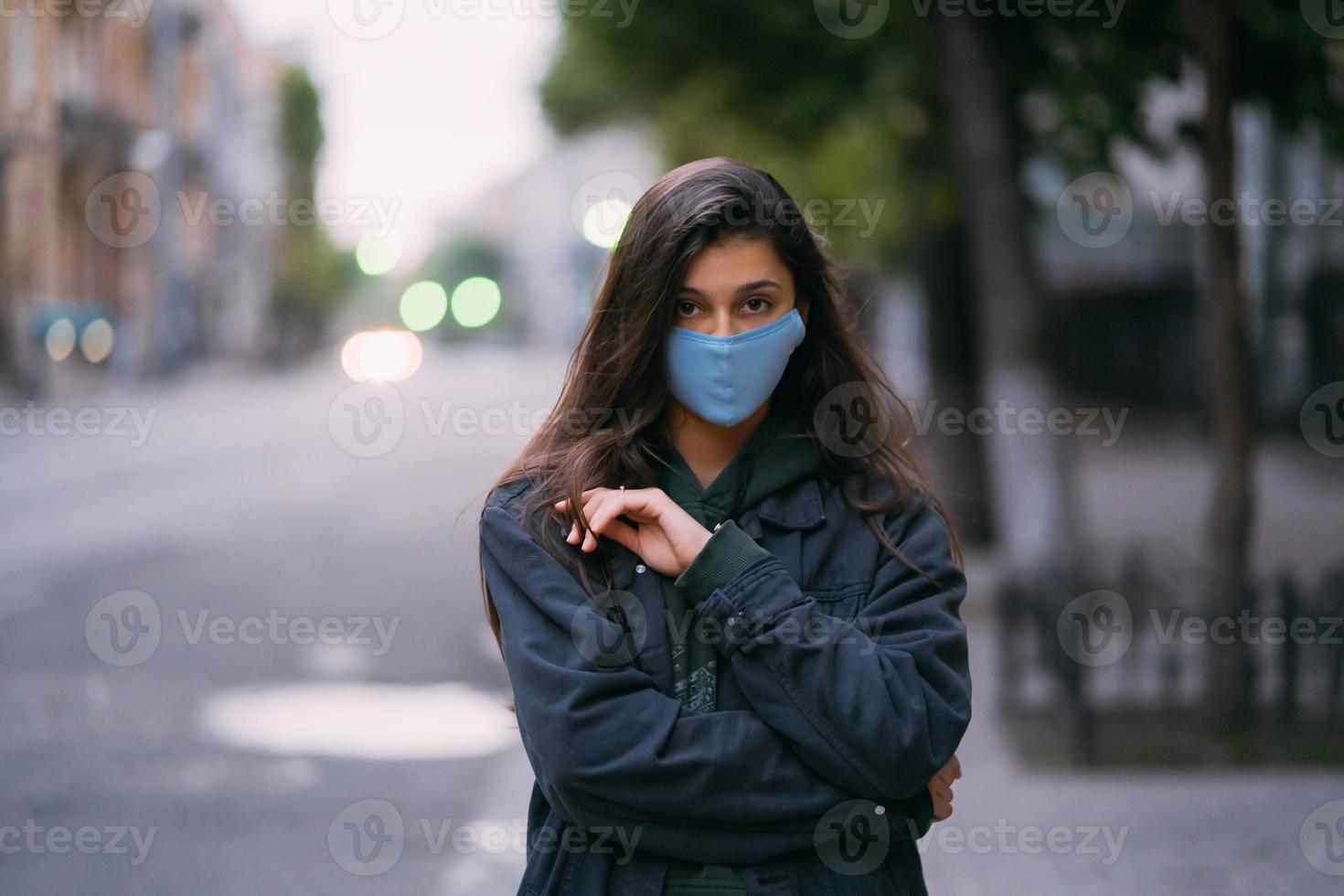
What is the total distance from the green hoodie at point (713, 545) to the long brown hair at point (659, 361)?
0.17 ft

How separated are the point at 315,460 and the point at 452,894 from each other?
710 inches

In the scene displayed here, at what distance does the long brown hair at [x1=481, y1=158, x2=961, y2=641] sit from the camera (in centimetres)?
215

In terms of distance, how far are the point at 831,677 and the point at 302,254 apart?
207 ft

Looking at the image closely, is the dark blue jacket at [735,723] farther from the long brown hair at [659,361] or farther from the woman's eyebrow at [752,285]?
the woman's eyebrow at [752,285]

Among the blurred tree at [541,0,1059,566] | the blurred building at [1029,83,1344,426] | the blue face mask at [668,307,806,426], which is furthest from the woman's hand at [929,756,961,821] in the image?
the blurred building at [1029,83,1344,426]

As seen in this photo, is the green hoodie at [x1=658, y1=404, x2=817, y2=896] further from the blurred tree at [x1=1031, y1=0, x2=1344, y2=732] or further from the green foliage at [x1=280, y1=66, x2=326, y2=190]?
the green foliage at [x1=280, y1=66, x2=326, y2=190]

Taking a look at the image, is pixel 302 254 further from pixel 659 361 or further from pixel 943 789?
pixel 943 789

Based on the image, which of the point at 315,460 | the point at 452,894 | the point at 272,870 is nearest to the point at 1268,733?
the point at 452,894

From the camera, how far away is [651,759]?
6.50 feet

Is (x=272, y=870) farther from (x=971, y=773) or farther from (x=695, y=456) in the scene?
(x=695, y=456)

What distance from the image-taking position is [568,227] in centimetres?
9925

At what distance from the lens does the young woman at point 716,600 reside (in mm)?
2018

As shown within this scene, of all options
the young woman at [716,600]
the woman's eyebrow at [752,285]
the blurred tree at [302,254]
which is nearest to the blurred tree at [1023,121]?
the young woman at [716,600]

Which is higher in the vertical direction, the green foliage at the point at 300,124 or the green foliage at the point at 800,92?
the green foliage at the point at 300,124
